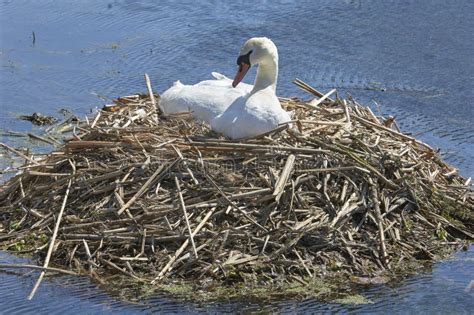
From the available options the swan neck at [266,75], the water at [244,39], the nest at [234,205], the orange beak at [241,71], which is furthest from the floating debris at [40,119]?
the swan neck at [266,75]

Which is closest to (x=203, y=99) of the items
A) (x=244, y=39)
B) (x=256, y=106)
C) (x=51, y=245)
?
(x=256, y=106)

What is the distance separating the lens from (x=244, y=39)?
591 inches

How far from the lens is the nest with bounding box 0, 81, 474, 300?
321 inches

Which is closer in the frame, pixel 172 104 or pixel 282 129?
pixel 282 129

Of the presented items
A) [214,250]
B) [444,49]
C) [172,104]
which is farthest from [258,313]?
[444,49]

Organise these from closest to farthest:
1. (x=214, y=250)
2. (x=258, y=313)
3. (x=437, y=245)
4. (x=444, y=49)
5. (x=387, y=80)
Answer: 1. (x=258, y=313)
2. (x=214, y=250)
3. (x=437, y=245)
4. (x=387, y=80)
5. (x=444, y=49)

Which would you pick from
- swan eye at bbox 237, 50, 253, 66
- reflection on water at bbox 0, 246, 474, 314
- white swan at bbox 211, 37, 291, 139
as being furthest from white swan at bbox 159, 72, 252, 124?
reflection on water at bbox 0, 246, 474, 314

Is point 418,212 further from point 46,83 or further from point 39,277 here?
point 46,83

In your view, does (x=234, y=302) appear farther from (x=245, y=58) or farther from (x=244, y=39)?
(x=244, y=39)

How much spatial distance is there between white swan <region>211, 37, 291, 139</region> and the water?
7.52 ft

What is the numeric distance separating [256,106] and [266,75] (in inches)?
27.1

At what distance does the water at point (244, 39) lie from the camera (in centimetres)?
1288

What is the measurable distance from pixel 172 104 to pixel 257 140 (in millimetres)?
1351

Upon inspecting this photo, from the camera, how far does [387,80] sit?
1369 centimetres
